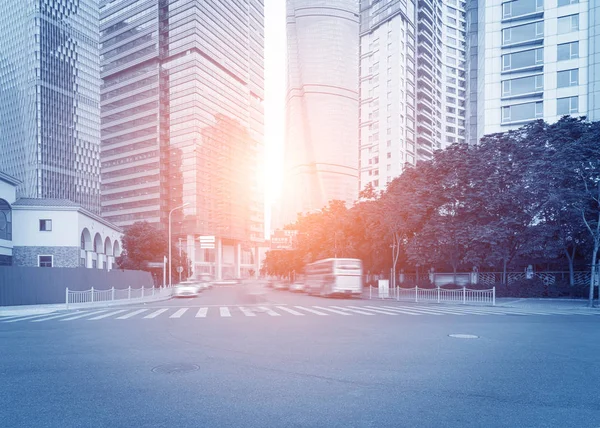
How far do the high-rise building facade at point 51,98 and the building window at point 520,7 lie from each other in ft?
359

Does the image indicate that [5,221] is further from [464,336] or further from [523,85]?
[523,85]

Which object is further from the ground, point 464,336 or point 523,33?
point 523,33

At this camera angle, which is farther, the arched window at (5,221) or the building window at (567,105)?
the building window at (567,105)

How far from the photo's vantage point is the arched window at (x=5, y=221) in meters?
39.9

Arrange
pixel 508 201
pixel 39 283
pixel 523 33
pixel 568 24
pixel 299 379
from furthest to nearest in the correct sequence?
pixel 523 33
pixel 568 24
pixel 508 201
pixel 39 283
pixel 299 379

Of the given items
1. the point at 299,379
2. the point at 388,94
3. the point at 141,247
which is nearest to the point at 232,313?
the point at 299,379

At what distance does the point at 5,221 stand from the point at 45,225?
3.26 m

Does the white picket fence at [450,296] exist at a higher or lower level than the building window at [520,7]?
lower

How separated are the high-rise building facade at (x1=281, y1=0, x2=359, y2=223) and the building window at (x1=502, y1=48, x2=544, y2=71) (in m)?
90.8

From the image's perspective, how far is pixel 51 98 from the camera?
11862 centimetres

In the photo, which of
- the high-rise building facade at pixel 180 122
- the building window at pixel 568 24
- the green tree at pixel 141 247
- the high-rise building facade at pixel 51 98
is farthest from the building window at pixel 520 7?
the high-rise building facade at pixel 51 98

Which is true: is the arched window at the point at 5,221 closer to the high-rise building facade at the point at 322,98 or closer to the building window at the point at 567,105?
the building window at the point at 567,105

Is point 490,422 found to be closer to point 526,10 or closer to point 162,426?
point 162,426

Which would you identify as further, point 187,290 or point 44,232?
point 44,232
